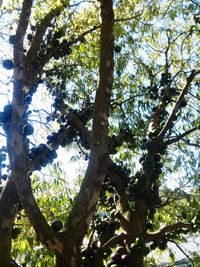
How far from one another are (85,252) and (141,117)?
10.3 ft

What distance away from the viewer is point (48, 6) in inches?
195

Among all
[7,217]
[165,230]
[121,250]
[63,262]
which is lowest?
[63,262]

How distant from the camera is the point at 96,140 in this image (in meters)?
3.22

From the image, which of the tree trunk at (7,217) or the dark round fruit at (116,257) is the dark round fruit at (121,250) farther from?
the tree trunk at (7,217)

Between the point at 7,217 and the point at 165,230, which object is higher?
the point at 7,217

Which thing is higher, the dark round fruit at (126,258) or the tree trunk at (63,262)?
the dark round fruit at (126,258)

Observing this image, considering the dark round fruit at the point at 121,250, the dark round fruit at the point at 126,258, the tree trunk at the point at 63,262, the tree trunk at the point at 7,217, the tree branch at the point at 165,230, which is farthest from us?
the dark round fruit at the point at 121,250

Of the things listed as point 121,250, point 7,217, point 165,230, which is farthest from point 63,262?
point 121,250

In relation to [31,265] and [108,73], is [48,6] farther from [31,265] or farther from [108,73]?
[31,265]

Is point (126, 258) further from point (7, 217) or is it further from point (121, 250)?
point (7, 217)

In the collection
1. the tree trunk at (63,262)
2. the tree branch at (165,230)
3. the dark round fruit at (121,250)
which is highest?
the dark round fruit at (121,250)

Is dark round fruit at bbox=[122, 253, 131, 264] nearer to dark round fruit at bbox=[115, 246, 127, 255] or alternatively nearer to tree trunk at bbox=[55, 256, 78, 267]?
dark round fruit at bbox=[115, 246, 127, 255]

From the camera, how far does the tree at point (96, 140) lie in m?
2.92

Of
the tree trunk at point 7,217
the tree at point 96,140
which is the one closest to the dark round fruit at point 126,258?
the tree at point 96,140
